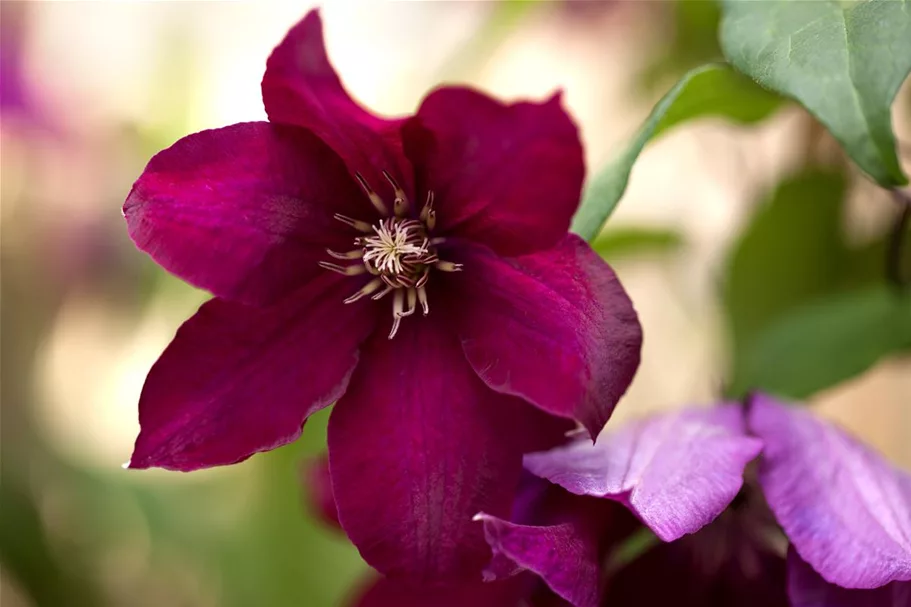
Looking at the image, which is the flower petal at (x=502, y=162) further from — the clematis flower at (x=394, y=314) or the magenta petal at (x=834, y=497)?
the magenta petal at (x=834, y=497)

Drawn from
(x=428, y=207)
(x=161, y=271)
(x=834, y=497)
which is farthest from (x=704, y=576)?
(x=161, y=271)

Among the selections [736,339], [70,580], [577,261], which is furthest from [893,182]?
[70,580]

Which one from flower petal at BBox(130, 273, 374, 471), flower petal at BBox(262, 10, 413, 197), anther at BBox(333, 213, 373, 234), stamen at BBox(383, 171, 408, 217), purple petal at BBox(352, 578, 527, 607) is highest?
flower petal at BBox(262, 10, 413, 197)

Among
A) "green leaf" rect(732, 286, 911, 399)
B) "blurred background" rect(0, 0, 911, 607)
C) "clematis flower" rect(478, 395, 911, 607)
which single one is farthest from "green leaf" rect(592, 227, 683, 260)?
"clematis flower" rect(478, 395, 911, 607)

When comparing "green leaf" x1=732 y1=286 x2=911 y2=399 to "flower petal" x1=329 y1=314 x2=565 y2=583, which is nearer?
"flower petal" x1=329 y1=314 x2=565 y2=583

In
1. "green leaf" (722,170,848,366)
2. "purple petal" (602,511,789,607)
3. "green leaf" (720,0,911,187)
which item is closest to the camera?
"green leaf" (720,0,911,187)

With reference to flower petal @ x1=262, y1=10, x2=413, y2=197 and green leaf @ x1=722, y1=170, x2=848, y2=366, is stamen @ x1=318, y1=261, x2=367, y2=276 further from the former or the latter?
green leaf @ x1=722, y1=170, x2=848, y2=366

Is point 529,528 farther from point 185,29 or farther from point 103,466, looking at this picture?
point 185,29
